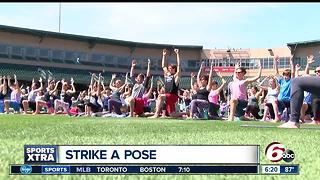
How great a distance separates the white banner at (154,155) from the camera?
77.2 inches

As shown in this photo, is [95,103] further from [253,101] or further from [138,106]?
[253,101]

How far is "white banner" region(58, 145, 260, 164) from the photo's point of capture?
1.96 m

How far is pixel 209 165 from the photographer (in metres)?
1.96

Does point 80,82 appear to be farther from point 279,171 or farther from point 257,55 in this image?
point 279,171

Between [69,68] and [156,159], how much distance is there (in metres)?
55.5

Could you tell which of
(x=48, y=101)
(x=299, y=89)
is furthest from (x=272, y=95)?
(x=48, y=101)

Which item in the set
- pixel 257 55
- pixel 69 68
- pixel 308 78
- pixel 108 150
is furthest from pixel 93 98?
pixel 257 55

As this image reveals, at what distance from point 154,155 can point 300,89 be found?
4.04m

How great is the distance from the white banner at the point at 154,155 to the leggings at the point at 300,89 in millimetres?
3667

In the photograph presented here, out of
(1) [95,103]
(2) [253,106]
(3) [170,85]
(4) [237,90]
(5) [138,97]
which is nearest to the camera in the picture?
(4) [237,90]

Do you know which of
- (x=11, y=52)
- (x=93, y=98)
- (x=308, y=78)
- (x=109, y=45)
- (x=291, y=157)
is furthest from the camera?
(x=109, y=45)

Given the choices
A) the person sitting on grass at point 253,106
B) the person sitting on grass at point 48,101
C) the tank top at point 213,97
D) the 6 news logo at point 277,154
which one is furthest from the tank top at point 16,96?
the 6 news logo at point 277,154

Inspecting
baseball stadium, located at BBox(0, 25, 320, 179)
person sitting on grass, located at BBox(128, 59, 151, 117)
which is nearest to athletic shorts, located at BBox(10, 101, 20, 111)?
baseball stadium, located at BBox(0, 25, 320, 179)

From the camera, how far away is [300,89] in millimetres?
5617
